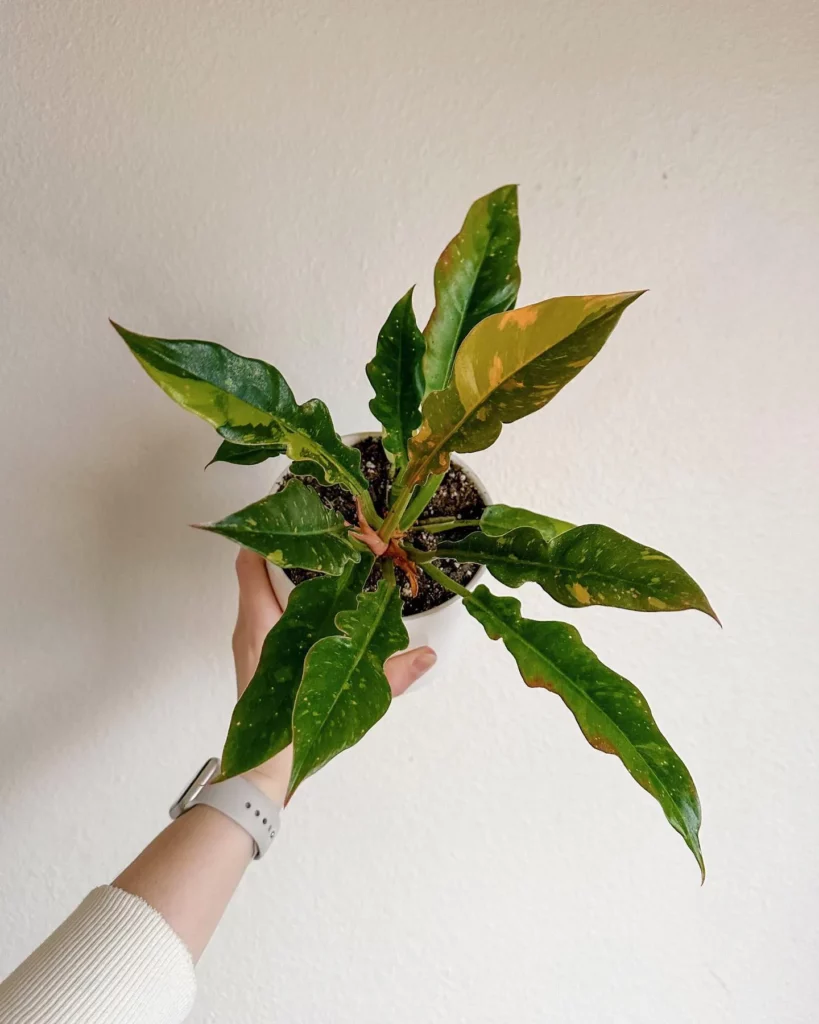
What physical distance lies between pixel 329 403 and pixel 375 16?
0.45 meters

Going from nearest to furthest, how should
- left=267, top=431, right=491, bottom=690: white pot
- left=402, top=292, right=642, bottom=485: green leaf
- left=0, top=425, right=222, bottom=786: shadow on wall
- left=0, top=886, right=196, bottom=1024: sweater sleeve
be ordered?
left=402, top=292, right=642, bottom=485: green leaf < left=0, top=886, right=196, bottom=1024: sweater sleeve < left=267, top=431, right=491, bottom=690: white pot < left=0, top=425, right=222, bottom=786: shadow on wall

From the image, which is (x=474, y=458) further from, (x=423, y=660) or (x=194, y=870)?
(x=194, y=870)

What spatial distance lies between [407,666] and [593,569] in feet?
0.66

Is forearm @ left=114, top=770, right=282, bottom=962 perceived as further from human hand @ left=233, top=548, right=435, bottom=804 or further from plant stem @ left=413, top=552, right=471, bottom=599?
plant stem @ left=413, top=552, right=471, bottom=599

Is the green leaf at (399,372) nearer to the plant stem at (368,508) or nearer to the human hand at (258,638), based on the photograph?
the plant stem at (368,508)

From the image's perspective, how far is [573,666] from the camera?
1.78ft

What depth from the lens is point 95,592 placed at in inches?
34.4

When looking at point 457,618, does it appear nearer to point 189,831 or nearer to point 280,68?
point 189,831

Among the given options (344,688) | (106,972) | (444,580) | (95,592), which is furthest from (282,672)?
(95,592)

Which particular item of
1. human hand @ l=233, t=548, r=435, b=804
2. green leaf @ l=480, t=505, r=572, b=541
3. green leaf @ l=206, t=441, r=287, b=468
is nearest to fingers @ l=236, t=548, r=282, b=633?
human hand @ l=233, t=548, r=435, b=804

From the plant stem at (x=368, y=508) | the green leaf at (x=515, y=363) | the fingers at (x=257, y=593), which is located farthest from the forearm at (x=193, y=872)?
the green leaf at (x=515, y=363)

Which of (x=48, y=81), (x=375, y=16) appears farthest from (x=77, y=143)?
(x=375, y=16)

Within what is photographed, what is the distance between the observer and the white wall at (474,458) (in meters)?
0.87

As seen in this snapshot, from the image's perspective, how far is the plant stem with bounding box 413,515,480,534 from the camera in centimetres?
67
